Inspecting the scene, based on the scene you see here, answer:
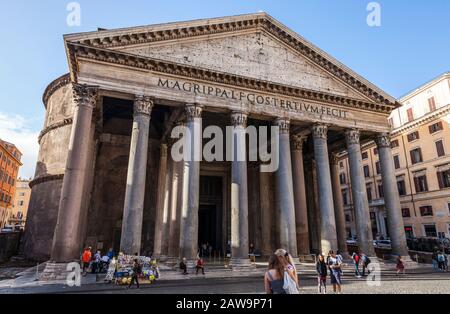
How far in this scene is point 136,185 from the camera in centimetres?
1174

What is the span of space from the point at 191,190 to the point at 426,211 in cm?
2497

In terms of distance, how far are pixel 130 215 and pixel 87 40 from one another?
7.45 m

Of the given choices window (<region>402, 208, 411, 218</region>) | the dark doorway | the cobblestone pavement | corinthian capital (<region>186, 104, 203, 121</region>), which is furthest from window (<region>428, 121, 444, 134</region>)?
corinthian capital (<region>186, 104, 203, 121</region>)

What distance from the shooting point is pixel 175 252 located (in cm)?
1448

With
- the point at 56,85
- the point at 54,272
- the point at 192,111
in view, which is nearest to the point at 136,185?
the point at 54,272

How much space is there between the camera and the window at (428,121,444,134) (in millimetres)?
25492

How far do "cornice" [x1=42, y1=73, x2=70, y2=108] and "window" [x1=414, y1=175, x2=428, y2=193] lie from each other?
1261 inches

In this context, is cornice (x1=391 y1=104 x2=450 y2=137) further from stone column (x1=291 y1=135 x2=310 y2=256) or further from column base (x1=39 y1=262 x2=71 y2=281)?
column base (x1=39 y1=262 x2=71 y2=281)

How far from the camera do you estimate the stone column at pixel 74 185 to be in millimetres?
10531

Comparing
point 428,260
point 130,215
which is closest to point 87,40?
point 130,215

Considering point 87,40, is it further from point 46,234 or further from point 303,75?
point 46,234

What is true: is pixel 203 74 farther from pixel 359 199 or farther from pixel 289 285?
pixel 289 285

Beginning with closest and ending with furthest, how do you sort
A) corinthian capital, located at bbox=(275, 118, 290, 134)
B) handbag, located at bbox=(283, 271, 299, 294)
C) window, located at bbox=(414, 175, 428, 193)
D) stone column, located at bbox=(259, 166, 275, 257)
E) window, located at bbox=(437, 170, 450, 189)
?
handbag, located at bbox=(283, 271, 299, 294)
corinthian capital, located at bbox=(275, 118, 290, 134)
stone column, located at bbox=(259, 166, 275, 257)
window, located at bbox=(437, 170, 450, 189)
window, located at bbox=(414, 175, 428, 193)
